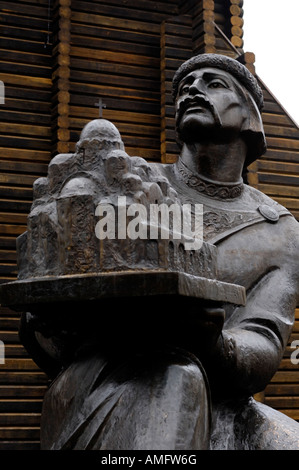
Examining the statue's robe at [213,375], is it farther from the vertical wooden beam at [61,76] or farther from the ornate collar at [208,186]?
the vertical wooden beam at [61,76]

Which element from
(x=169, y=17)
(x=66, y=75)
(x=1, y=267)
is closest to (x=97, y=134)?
(x=1, y=267)

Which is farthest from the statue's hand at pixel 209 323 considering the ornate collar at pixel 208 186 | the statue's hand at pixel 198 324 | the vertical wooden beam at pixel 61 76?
the vertical wooden beam at pixel 61 76

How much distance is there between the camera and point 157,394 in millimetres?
2381

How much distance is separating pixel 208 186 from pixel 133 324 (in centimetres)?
127

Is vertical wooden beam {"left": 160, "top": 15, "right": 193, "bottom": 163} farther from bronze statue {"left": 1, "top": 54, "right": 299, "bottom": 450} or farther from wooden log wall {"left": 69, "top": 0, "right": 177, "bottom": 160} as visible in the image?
bronze statue {"left": 1, "top": 54, "right": 299, "bottom": 450}

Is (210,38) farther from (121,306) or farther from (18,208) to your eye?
(121,306)

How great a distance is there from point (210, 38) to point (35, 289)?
6952mm

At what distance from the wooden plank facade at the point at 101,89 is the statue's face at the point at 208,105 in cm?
450

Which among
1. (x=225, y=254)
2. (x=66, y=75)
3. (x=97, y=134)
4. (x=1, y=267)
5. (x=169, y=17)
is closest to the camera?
(x=97, y=134)

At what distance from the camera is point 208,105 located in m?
3.40

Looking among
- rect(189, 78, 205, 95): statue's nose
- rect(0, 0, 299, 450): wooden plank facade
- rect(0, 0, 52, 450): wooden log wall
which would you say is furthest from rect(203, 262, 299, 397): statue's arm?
rect(0, 0, 299, 450): wooden plank facade

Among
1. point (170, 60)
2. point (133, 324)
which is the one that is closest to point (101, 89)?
point (170, 60)

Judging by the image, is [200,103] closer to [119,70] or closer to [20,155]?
[20,155]

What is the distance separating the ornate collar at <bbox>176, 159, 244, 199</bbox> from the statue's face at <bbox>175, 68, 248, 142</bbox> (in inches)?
6.6
